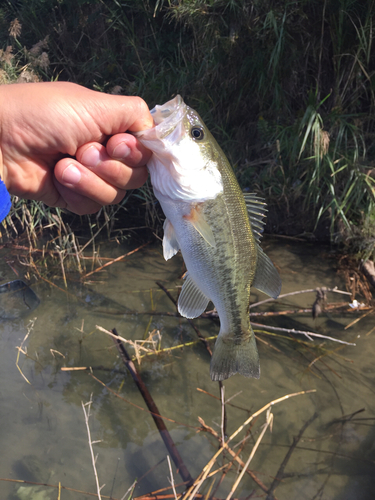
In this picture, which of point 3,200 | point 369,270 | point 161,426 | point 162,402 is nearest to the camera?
point 3,200

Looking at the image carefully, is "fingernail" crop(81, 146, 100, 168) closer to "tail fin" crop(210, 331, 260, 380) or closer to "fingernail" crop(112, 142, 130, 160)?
"fingernail" crop(112, 142, 130, 160)

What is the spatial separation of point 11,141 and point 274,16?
411 cm

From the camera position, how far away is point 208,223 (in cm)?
171

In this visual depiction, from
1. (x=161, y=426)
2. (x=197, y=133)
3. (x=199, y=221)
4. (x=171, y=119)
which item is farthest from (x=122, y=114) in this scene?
(x=161, y=426)

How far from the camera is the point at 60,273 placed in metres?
4.63

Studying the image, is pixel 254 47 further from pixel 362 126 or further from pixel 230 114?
pixel 362 126

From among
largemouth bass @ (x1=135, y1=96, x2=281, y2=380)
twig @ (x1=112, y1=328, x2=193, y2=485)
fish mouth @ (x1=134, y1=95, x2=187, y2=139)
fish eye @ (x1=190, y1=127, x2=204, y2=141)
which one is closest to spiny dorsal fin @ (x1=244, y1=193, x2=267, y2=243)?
largemouth bass @ (x1=135, y1=96, x2=281, y2=380)

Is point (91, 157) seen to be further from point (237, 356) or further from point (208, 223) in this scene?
point (237, 356)

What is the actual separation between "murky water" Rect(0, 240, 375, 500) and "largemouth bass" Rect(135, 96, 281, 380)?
4.20ft

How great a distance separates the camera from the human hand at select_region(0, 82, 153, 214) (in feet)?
5.81

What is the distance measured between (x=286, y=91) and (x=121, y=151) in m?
4.18

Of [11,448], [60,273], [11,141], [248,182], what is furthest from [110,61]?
[11,448]

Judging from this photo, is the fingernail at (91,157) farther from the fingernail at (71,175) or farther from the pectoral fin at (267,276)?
the pectoral fin at (267,276)

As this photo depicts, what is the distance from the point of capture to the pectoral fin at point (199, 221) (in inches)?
66.2
